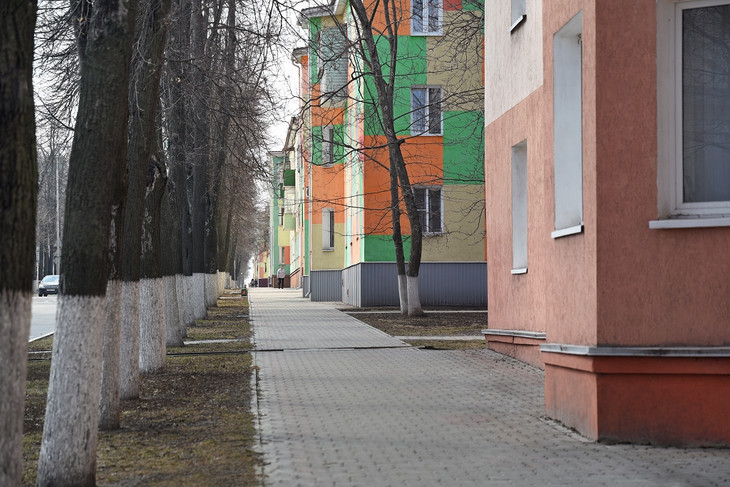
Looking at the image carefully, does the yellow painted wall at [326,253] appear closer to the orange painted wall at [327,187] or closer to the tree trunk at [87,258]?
the orange painted wall at [327,187]

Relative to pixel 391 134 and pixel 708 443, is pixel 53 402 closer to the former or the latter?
pixel 708 443

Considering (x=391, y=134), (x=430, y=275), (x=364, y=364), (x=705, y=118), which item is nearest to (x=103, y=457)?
(x=705, y=118)

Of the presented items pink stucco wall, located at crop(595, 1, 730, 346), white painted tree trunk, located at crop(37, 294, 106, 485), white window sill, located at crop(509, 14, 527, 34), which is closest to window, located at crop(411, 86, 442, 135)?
white window sill, located at crop(509, 14, 527, 34)

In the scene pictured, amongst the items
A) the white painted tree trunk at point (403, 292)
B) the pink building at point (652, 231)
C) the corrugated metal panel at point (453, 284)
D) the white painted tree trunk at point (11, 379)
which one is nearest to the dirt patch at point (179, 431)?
the white painted tree trunk at point (11, 379)

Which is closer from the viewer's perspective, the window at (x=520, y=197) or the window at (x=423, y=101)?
the window at (x=520, y=197)

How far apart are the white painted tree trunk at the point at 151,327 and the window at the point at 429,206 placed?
20.3m

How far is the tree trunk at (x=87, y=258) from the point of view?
23.6 ft

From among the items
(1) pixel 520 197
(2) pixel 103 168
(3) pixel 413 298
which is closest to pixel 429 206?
(3) pixel 413 298

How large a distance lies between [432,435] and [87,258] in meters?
3.46

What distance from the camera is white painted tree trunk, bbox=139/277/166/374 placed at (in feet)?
49.8

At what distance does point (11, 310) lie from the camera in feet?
19.0

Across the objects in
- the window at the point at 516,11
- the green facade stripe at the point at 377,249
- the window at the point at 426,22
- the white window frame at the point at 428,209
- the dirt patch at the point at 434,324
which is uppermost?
the window at the point at 426,22

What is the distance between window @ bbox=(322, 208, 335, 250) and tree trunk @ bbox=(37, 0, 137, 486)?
138 ft

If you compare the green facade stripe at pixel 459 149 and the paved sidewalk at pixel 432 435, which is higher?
the green facade stripe at pixel 459 149
